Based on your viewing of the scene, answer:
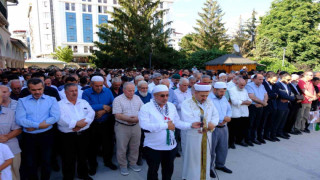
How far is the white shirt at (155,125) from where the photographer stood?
122 inches

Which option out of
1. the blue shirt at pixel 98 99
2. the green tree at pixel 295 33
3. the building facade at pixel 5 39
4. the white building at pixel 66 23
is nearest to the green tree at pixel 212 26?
the green tree at pixel 295 33

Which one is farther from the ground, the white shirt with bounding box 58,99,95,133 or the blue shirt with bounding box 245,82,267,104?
the blue shirt with bounding box 245,82,267,104

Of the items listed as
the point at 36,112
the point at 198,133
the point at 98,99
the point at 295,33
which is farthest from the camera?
the point at 295,33

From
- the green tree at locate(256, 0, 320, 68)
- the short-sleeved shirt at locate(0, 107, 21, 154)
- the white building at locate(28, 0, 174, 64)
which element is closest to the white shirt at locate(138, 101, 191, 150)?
the short-sleeved shirt at locate(0, 107, 21, 154)

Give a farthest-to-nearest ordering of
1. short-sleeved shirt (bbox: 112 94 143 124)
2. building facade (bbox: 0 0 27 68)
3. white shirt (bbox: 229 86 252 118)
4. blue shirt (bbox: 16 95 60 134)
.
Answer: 1. building facade (bbox: 0 0 27 68)
2. white shirt (bbox: 229 86 252 118)
3. short-sleeved shirt (bbox: 112 94 143 124)
4. blue shirt (bbox: 16 95 60 134)

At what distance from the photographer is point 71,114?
11.8ft

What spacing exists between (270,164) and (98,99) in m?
4.11

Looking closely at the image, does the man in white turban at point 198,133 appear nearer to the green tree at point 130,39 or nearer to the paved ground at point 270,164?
the paved ground at point 270,164

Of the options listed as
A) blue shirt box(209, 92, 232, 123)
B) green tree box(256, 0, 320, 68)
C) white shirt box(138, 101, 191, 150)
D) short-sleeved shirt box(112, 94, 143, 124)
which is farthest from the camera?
green tree box(256, 0, 320, 68)

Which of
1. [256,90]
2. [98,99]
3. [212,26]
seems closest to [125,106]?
[98,99]

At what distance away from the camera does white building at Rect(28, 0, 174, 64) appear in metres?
56.1

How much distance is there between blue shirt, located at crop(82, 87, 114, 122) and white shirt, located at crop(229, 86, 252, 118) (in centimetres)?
301

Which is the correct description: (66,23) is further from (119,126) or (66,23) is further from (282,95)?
(282,95)

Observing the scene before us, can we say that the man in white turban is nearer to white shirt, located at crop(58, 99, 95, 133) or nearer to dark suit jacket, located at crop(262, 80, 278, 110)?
white shirt, located at crop(58, 99, 95, 133)
